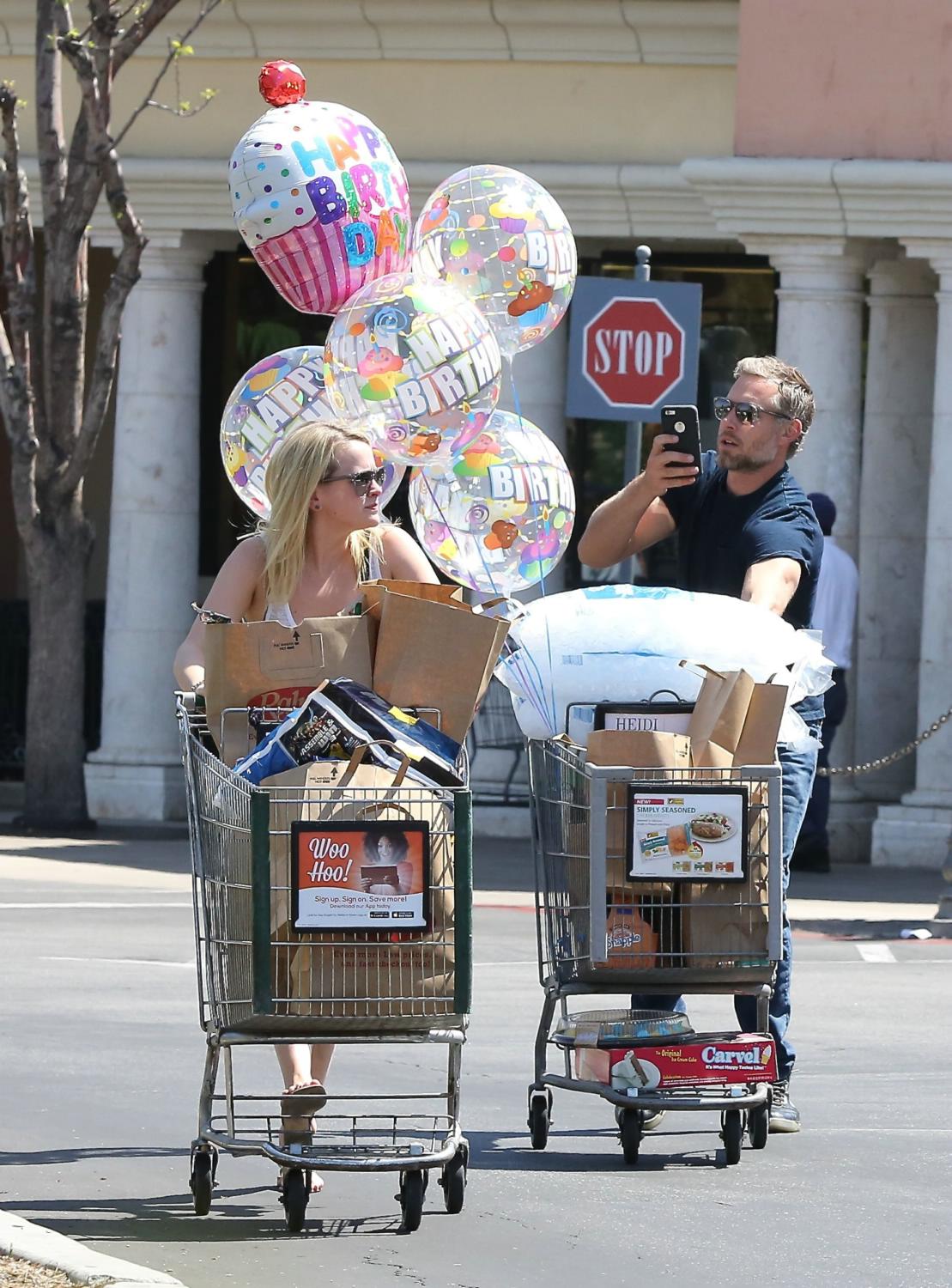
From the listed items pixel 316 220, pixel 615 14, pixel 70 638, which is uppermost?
pixel 615 14

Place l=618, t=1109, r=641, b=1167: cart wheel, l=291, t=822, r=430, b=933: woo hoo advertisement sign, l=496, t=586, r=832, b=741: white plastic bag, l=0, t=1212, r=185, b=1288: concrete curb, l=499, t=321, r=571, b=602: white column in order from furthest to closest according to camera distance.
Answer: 1. l=499, t=321, r=571, b=602: white column
2. l=618, t=1109, r=641, b=1167: cart wheel
3. l=496, t=586, r=832, b=741: white plastic bag
4. l=291, t=822, r=430, b=933: woo hoo advertisement sign
5. l=0, t=1212, r=185, b=1288: concrete curb

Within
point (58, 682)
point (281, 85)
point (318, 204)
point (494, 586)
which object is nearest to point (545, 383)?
point (58, 682)

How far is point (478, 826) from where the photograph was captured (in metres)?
16.0

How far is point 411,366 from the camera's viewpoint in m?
7.50

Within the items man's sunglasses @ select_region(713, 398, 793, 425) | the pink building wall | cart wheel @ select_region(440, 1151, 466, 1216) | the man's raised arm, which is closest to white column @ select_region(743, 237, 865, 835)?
the pink building wall

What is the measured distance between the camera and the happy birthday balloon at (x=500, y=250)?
7.99m

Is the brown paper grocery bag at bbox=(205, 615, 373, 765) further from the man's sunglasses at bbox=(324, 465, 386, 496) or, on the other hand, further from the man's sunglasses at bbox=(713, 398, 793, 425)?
the man's sunglasses at bbox=(713, 398, 793, 425)

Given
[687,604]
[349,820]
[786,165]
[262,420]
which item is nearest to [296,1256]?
[349,820]

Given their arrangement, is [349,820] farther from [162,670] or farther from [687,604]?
[162,670]

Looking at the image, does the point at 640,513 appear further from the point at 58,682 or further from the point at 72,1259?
the point at 58,682

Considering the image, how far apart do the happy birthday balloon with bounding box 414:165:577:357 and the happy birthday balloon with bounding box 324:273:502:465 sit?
0.25 metres

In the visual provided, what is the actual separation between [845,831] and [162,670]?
4352mm

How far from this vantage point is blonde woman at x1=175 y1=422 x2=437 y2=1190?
6449mm

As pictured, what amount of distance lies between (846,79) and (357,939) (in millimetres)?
9907
